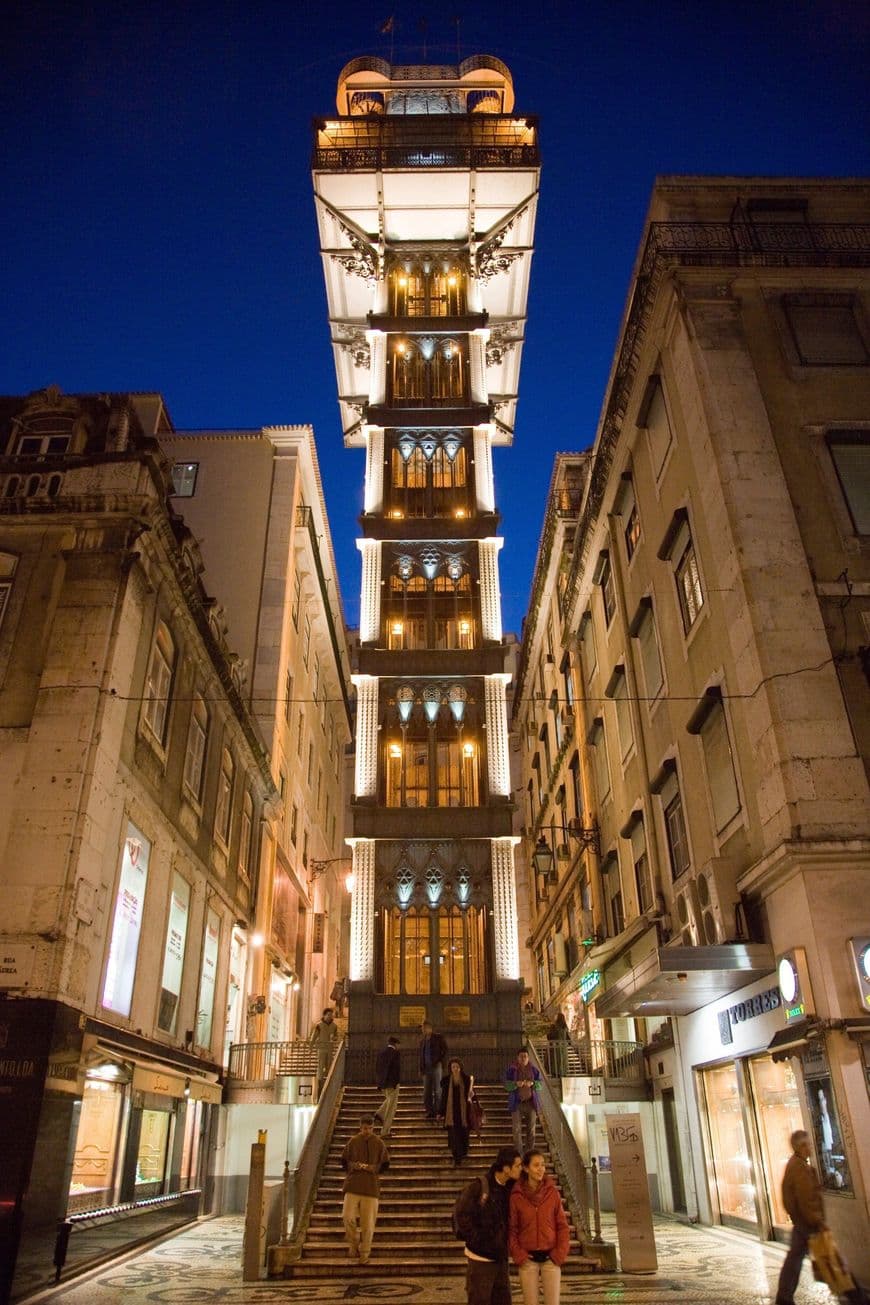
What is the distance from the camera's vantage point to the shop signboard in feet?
38.6

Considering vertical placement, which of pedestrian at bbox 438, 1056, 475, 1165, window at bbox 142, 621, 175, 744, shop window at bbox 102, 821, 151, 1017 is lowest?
pedestrian at bbox 438, 1056, 475, 1165

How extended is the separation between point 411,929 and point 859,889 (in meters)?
17.2

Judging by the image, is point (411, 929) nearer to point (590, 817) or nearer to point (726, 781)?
point (590, 817)

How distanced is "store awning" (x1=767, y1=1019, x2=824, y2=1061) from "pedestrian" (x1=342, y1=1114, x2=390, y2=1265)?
5673 mm

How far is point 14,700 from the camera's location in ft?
48.8

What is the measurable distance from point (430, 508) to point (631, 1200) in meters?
25.9

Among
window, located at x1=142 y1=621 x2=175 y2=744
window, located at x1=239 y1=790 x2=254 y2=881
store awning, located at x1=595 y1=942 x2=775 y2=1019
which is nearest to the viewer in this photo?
store awning, located at x1=595 y1=942 x2=775 y2=1019

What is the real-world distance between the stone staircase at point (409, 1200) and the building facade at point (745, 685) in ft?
11.7

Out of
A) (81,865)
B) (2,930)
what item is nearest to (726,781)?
(81,865)

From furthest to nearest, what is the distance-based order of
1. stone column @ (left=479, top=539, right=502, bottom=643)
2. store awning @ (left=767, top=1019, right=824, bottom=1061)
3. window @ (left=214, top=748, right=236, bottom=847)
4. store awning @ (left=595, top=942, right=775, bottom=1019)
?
stone column @ (left=479, top=539, right=502, bottom=643)
window @ (left=214, top=748, right=236, bottom=847)
store awning @ (left=595, top=942, right=775, bottom=1019)
store awning @ (left=767, top=1019, right=824, bottom=1061)

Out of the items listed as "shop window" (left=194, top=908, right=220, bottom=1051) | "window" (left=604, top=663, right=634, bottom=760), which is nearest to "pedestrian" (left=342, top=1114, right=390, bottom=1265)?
"shop window" (left=194, top=908, right=220, bottom=1051)

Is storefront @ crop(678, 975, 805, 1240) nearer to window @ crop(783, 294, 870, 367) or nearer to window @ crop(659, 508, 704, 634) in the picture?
window @ crop(659, 508, 704, 634)

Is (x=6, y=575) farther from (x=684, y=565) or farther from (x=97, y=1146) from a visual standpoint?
(x=684, y=565)

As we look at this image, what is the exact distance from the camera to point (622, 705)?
24.2 meters
